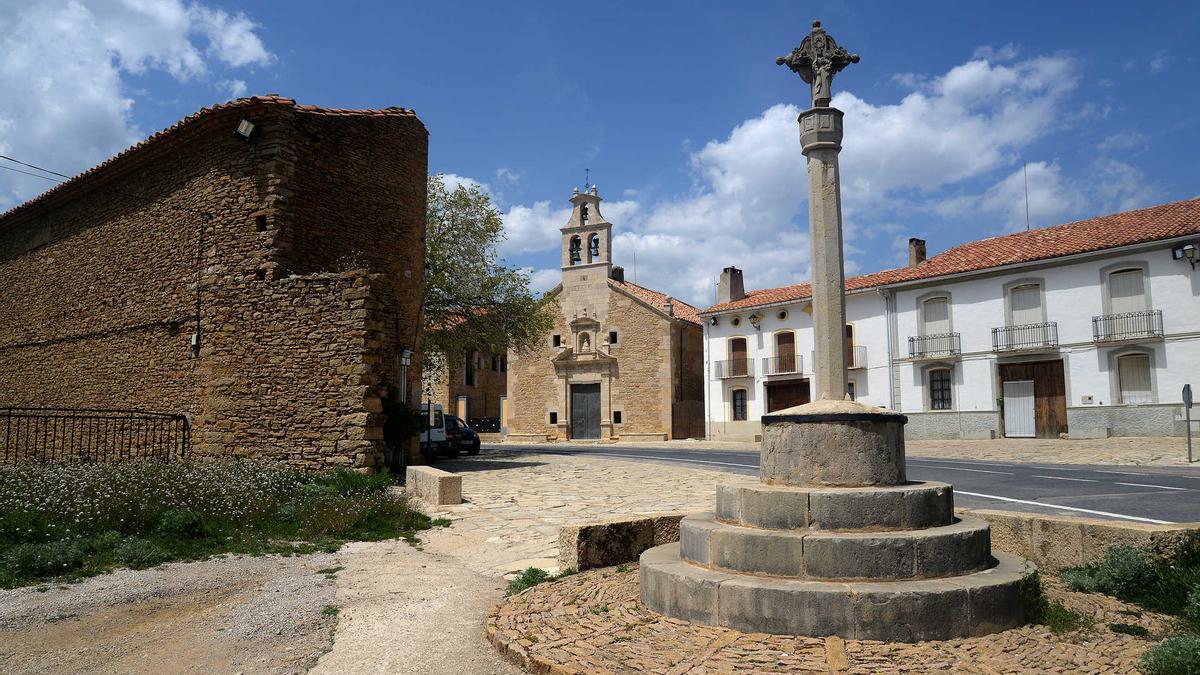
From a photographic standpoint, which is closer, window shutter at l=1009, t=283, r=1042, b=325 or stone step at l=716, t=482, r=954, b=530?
stone step at l=716, t=482, r=954, b=530

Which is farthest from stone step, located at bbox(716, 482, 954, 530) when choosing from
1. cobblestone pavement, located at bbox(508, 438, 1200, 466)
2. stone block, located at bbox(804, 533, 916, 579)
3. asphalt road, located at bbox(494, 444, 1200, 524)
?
cobblestone pavement, located at bbox(508, 438, 1200, 466)

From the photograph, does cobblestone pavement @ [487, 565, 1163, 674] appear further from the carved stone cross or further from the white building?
the white building

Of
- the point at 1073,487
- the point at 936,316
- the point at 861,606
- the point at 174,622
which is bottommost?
the point at 174,622

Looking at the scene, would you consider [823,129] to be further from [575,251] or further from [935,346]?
[575,251]

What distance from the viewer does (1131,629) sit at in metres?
4.07

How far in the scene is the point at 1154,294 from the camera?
2259cm

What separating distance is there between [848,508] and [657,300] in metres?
33.4

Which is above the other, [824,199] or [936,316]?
[936,316]

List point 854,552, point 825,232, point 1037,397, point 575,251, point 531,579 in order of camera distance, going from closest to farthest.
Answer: point 854,552 < point 531,579 < point 825,232 < point 1037,397 < point 575,251

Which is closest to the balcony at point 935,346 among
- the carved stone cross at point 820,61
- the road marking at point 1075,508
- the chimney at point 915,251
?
the chimney at point 915,251

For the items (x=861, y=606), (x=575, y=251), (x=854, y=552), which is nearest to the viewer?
(x=861, y=606)

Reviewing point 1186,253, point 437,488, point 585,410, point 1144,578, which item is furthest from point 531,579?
point 585,410

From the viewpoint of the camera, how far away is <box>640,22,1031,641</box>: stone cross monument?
404 centimetres

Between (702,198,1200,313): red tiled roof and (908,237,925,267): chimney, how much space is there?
0.46 metres
